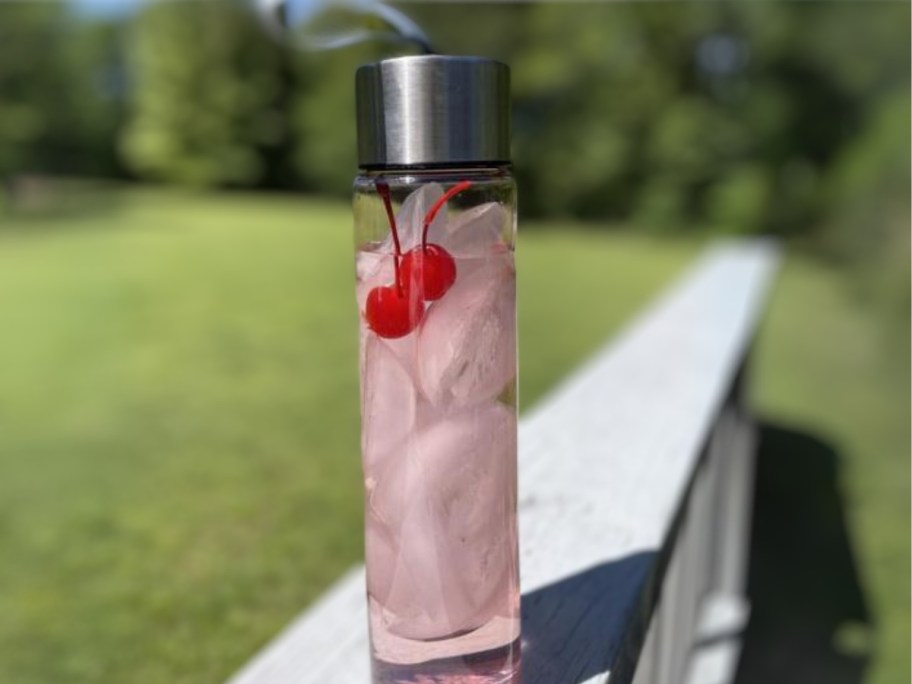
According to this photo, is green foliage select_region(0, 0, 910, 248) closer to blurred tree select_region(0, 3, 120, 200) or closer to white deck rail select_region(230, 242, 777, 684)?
blurred tree select_region(0, 3, 120, 200)

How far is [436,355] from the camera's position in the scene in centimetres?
75

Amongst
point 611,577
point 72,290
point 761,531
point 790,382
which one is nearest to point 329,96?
point 72,290

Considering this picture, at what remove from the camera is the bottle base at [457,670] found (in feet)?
2.49

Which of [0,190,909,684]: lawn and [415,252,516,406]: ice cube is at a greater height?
[415,252,516,406]: ice cube

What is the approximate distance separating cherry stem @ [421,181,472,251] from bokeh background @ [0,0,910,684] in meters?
0.40

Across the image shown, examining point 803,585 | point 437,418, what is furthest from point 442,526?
point 803,585

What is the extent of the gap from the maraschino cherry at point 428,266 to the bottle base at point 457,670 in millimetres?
302

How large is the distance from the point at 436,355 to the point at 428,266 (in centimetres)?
7

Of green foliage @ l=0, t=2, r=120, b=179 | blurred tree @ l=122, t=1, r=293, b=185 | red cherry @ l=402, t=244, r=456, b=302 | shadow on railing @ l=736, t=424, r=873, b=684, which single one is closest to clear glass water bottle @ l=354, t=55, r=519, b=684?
red cherry @ l=402, t=244, r=456, b=302

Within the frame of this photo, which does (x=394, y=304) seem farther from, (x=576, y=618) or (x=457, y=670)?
(x=576, y=618)

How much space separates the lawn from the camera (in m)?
2.11

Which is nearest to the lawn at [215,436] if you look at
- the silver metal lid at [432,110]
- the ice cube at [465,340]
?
the ice cube at [465,340]

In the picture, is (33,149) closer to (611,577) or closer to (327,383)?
(327,383)

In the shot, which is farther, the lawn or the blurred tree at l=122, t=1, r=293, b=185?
the blurred tree at l=122, t=1, r=293, b=185
